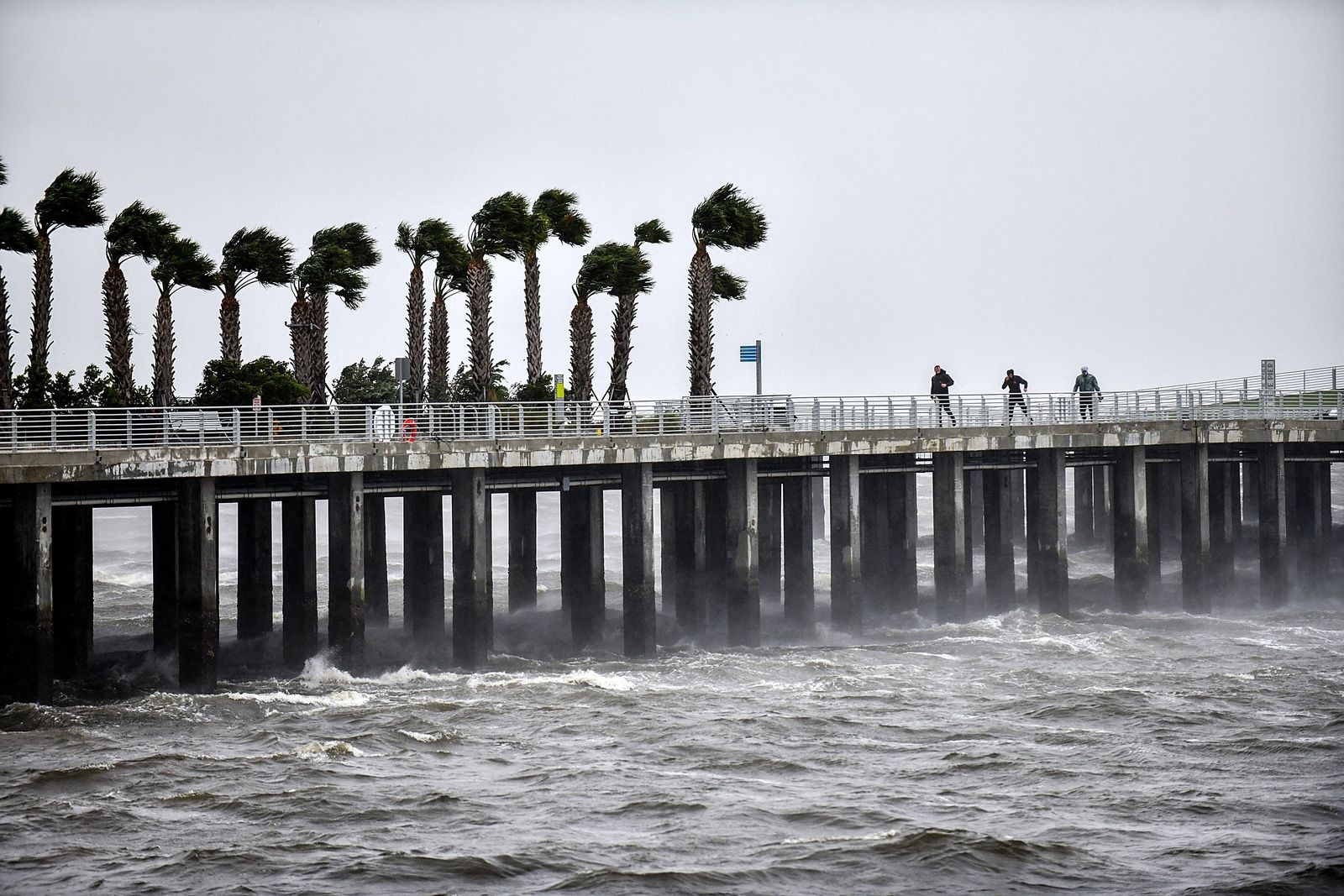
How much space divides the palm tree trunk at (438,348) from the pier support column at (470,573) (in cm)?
1376

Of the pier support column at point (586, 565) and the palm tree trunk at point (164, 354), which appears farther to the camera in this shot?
the palm tree trunk at point (164, 354)

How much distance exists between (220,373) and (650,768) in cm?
2255

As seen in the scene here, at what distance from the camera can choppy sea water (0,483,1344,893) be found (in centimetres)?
1866

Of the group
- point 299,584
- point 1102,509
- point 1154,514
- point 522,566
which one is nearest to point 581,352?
point 522,566

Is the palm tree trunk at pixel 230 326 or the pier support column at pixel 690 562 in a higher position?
the palm tree trunk at pixel 230 326

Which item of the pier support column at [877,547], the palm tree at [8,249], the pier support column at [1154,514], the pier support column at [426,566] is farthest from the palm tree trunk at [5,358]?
the pier support column at [1154,514]

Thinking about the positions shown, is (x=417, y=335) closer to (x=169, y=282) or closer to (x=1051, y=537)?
(x=169, y=282)

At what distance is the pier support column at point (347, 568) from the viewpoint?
31.5 m

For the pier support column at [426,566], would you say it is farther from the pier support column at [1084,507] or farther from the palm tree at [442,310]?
the pier support column at [1084,507]

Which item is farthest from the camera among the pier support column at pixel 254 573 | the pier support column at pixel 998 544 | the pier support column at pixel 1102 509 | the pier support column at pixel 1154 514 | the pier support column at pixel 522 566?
the pier support column at pixel 1102 509

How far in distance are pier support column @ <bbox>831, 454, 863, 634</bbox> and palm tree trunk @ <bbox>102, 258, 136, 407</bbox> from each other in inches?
792

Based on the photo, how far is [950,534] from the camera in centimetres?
4044

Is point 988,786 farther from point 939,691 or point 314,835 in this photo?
point 314,835

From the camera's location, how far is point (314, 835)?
20125mm
